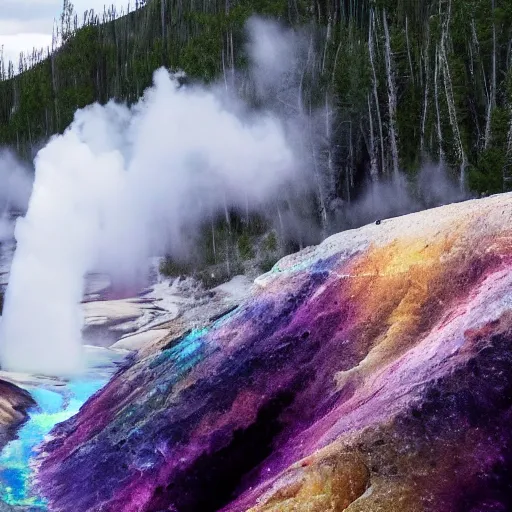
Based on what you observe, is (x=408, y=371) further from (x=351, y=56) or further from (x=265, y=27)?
(x=265, y=27)

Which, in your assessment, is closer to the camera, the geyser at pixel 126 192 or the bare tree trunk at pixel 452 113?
the geyser at pixel 126 192

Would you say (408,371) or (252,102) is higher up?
(252,102)

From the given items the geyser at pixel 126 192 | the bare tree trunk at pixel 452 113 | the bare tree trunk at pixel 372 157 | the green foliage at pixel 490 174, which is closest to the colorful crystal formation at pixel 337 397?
the geyser at pixel 126 192

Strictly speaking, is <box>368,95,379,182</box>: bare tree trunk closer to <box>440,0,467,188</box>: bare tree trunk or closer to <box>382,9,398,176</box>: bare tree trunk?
<box>382,9,398,176</box>: bare tree trunk

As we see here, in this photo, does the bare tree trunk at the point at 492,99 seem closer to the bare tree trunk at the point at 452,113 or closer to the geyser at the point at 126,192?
the bare tree trunk at the point at 452,113

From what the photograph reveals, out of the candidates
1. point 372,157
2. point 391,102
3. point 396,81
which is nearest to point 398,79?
point 396,81

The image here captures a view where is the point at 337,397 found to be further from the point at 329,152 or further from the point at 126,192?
the point at 126,192

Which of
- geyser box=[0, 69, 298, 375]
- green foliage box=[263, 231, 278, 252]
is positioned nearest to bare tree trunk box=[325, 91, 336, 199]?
geyser box=[0, 69, 298, 375]

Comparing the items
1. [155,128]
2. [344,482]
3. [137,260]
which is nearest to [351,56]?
[155,128]
